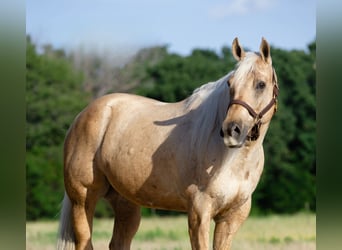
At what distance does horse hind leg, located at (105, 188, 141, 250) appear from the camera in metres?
6.32

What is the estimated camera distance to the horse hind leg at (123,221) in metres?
6.32

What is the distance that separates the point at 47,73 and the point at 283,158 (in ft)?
35.2

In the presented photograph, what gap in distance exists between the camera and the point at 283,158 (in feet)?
84.4

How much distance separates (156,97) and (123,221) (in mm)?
18900

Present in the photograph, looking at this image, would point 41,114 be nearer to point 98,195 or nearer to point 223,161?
→ point 98,195

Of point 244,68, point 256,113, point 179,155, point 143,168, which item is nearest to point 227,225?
point 179,155

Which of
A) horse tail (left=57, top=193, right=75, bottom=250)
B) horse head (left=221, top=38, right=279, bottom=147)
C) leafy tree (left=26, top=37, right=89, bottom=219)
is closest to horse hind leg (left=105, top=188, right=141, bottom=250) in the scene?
horse tail (left=57, top=193, right=75, bottom=250)

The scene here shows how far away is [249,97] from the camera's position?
451cm

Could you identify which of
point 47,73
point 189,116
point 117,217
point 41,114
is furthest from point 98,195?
point 47,73

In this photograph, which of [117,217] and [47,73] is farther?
[47,73]

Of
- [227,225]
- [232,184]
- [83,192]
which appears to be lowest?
[83,192]

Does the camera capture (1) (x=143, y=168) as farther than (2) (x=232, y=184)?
Yes

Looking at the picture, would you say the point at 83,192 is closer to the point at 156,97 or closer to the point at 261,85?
the point at 261,85

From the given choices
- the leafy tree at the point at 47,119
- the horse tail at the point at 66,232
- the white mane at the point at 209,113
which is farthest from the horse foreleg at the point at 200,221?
the leafy tree at the point at 47,119
